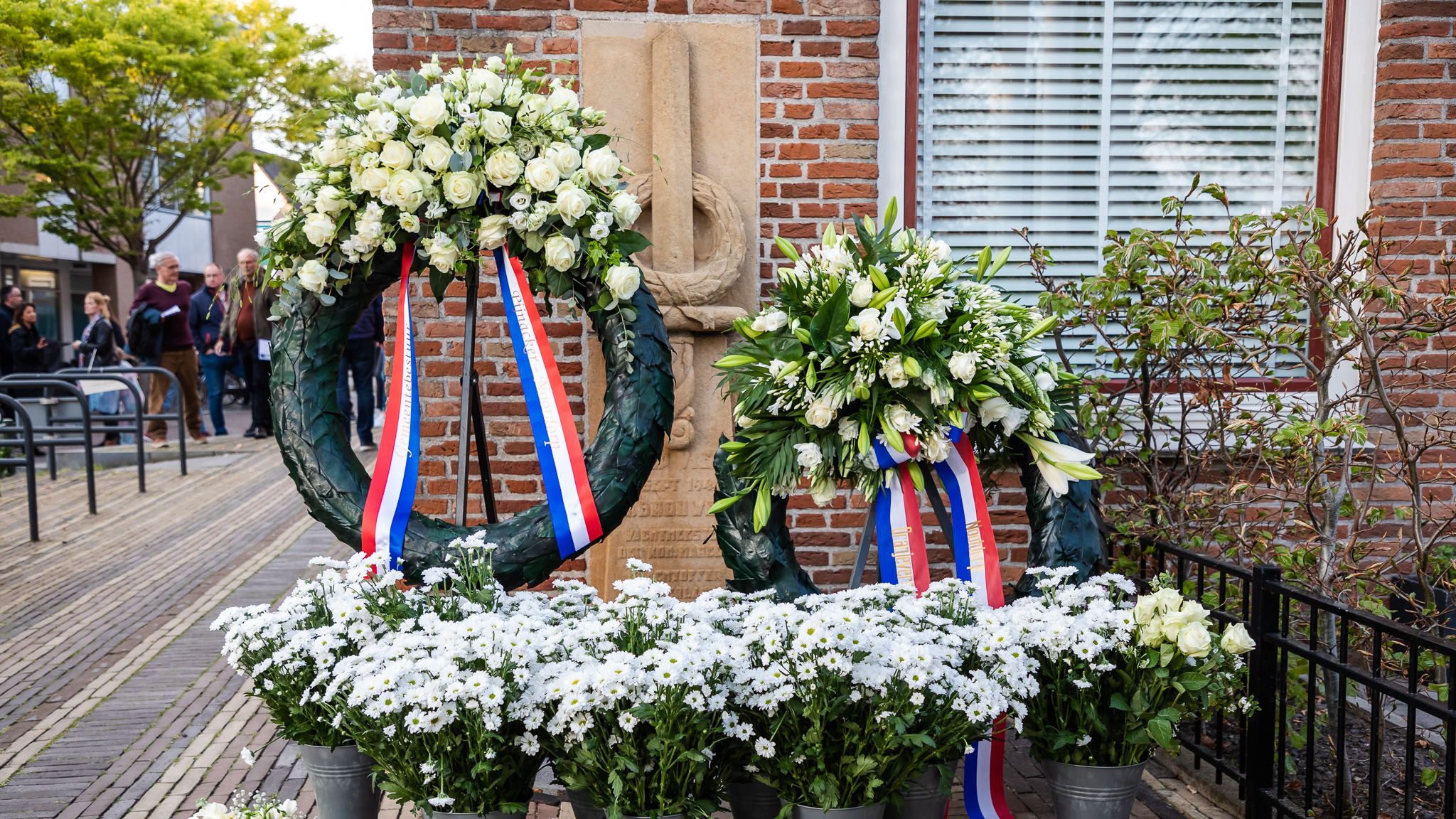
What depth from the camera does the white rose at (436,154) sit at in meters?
2.59

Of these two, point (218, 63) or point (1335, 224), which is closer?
point (1335, 224)

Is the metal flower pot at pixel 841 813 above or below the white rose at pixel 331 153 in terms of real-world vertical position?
below

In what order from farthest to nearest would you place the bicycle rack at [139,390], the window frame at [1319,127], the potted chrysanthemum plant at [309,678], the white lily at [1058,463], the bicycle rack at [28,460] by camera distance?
the bicycle rack at [139,390] < the bicycle rack at [28,460] < the window frame at [1319,127] < the white lily at [1058,463] < the potted chrysanthemum plant at [309,678]

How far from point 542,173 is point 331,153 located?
560 mm

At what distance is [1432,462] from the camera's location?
14.1 ft

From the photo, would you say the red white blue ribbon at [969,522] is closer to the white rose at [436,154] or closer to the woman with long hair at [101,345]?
the white rose at [436,154]

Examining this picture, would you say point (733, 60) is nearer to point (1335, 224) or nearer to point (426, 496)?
point (426, 496)

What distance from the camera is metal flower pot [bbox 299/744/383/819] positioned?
2385 millimetres

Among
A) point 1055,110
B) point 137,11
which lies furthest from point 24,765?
point 137,11

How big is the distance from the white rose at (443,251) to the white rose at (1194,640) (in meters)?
2.03

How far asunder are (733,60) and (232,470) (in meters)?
7.07

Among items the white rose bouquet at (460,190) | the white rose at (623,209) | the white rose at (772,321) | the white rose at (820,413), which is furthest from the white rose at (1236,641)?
the white rose at (623,209)

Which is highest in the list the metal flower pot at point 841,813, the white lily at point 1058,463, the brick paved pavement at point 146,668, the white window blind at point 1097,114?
the white window blind at point 1097,114

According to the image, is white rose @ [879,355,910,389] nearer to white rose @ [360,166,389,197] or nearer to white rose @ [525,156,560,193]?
white rose @ [525,156,560,193]
